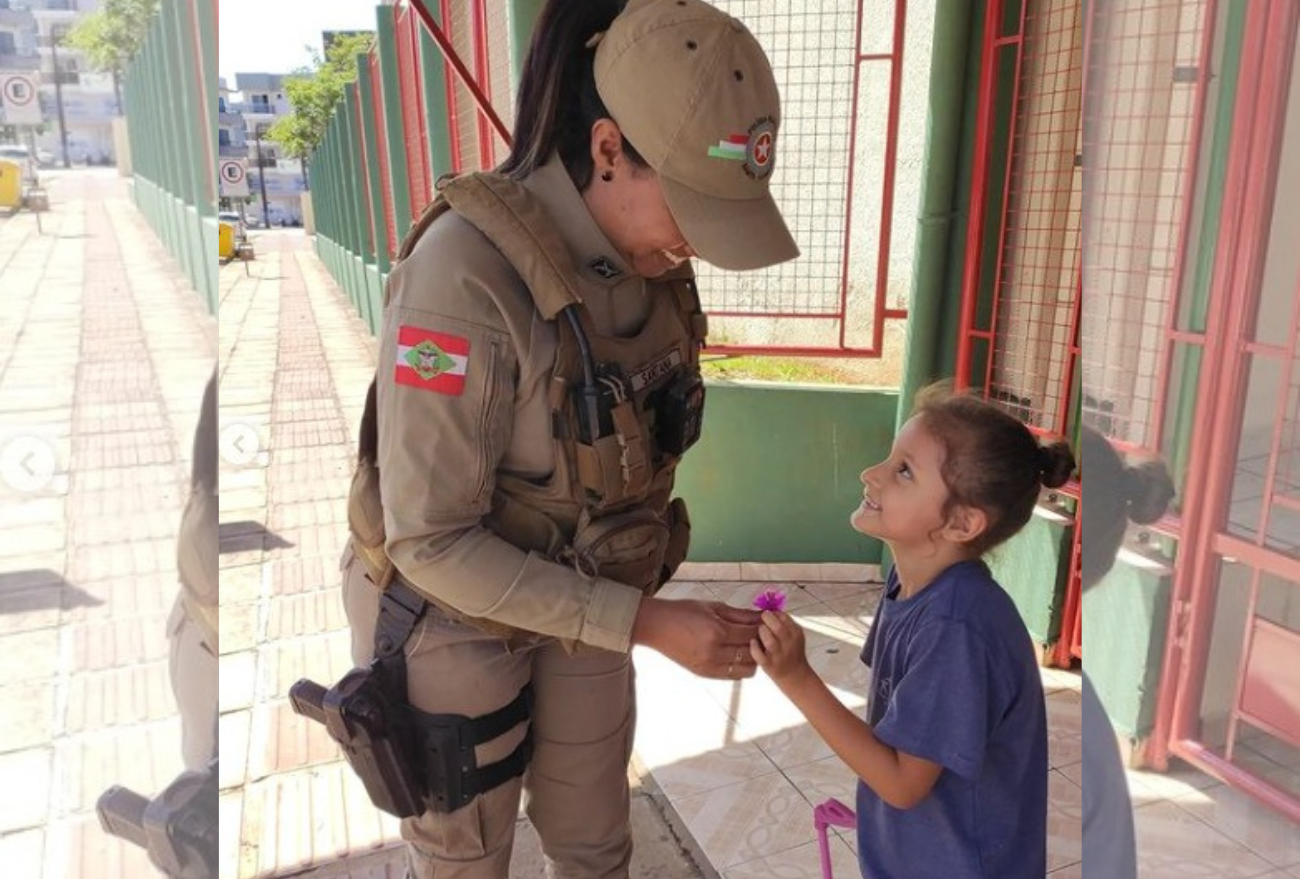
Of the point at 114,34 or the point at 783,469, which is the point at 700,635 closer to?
the point at 114,34

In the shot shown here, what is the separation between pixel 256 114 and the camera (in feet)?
183

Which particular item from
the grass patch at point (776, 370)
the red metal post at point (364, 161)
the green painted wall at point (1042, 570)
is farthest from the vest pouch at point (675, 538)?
the red metal post at point (364, 161)

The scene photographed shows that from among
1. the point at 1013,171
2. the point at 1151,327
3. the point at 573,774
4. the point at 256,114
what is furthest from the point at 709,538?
the point at 256,114

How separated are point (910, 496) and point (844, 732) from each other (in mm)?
334

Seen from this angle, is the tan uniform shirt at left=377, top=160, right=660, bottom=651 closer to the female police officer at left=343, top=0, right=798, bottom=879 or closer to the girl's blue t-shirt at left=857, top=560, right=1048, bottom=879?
the female police officer at left=343, top=0, right=798, bottom=879

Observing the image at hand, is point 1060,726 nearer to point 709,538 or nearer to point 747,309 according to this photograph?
point 709,538

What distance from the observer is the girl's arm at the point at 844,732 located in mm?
1222

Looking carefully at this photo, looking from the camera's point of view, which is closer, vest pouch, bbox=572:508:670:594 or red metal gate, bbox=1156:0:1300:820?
red metal gate, bbox=1156:0:1300:820

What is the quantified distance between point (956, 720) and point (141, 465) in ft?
3.13

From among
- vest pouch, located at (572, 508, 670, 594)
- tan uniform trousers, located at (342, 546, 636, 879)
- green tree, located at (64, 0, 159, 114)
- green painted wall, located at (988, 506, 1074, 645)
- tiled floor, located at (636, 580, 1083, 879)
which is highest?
green tree, located at (64, 0, 159, 114)

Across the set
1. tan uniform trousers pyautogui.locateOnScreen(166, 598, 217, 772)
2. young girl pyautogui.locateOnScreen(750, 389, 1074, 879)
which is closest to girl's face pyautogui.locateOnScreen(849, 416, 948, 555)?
young girl pyautogui.locateOnScreen(750, 389, 1074, 879)

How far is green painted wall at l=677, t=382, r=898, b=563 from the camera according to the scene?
12.6ft

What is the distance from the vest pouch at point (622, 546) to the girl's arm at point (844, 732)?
240 millimetres

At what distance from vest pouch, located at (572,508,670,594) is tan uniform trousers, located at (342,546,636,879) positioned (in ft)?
0.59
